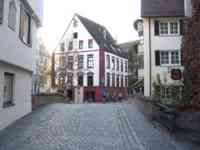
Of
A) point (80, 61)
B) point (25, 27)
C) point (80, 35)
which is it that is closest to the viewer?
point (25, 27)

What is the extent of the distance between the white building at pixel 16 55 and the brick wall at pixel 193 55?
839cm

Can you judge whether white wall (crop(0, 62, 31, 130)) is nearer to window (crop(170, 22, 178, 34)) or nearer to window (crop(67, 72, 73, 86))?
window (crop(170, 22, 178, 34))

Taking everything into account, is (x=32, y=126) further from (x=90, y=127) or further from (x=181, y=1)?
(x=181, y=1)

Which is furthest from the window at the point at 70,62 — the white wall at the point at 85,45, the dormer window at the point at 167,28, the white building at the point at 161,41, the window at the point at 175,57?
the window at the point at 175,57

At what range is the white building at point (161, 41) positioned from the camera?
71.6 feet

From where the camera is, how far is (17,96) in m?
13.9

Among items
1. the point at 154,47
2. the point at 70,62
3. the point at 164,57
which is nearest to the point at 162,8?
the point at 154,47

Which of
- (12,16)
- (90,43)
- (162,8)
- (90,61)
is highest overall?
(90,43)

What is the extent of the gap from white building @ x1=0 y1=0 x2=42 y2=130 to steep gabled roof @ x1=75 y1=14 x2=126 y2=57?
31.6m

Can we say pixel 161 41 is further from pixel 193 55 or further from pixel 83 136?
pixel 83 136

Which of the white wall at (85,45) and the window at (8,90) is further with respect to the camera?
the white wall at (85,45)

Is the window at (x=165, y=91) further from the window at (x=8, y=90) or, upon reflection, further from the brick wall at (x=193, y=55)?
the window at (x=8, y=90)

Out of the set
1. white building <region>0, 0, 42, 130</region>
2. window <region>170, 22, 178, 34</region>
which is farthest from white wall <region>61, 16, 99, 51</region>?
white building <region>0, 0, 42, 130</region>

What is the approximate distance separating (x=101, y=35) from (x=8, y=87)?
137 feet
